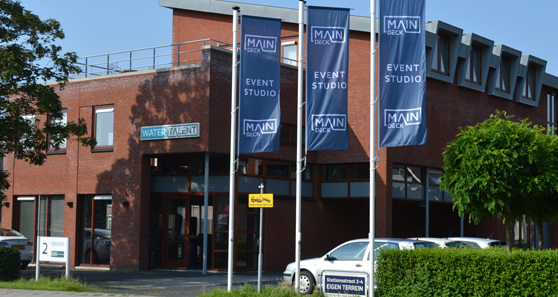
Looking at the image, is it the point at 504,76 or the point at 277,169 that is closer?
the point at 277,169

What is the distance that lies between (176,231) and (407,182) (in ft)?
30.8

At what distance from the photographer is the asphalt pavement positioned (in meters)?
14.9

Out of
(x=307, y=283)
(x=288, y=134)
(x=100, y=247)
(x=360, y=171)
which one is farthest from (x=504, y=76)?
(x=100, y=247)

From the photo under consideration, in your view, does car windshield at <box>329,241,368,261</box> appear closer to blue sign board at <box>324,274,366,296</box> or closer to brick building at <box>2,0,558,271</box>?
blue sign board at <box>324,274,366,296</box>

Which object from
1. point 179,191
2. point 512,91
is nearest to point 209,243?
point 179,191

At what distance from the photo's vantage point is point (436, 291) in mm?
11906

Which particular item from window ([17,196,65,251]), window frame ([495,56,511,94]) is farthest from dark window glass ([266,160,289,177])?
window frame ([495,56,511,94])

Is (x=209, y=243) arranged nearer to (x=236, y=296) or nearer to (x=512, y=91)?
(x=236, y=296)

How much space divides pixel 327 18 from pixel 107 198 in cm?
1354

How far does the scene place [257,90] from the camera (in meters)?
14.1

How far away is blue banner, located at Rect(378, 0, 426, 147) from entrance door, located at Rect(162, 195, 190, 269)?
11.9 m

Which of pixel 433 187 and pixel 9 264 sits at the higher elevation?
pixel 433 187

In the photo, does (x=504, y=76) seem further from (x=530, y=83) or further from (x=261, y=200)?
(x=261, y=200)

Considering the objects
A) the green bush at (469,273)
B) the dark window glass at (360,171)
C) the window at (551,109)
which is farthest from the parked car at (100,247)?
the window at (551,109)
